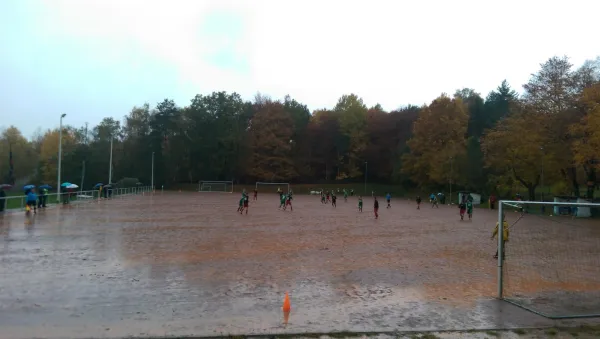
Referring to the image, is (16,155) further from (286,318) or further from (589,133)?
(286,318)

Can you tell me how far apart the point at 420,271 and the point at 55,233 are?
1363 cm

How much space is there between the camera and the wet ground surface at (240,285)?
21.8ft

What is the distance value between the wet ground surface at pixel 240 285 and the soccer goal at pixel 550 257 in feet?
0.35

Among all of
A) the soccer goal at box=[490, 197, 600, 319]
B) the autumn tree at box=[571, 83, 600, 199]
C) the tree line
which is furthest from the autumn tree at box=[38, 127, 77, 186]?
the soccer goal at box=[490, 197, 600, 319]

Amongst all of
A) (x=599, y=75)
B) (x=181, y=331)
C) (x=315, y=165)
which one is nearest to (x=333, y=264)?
(x=181, y=331)

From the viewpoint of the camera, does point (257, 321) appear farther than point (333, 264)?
No

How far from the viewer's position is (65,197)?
3725cm

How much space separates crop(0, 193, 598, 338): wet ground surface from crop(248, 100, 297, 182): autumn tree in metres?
77.6

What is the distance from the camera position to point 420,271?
36.4 feet

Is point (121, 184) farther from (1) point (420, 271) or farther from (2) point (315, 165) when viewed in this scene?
(1) point (420, 271)

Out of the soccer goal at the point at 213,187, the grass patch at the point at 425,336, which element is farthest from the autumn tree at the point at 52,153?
the grass patch at the point at 425,336

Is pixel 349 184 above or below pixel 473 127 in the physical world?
below

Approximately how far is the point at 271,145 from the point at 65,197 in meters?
60.0

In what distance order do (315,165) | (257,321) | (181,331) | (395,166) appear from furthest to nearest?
(315,165) < (395,166) < (257,321) < (181,331)
